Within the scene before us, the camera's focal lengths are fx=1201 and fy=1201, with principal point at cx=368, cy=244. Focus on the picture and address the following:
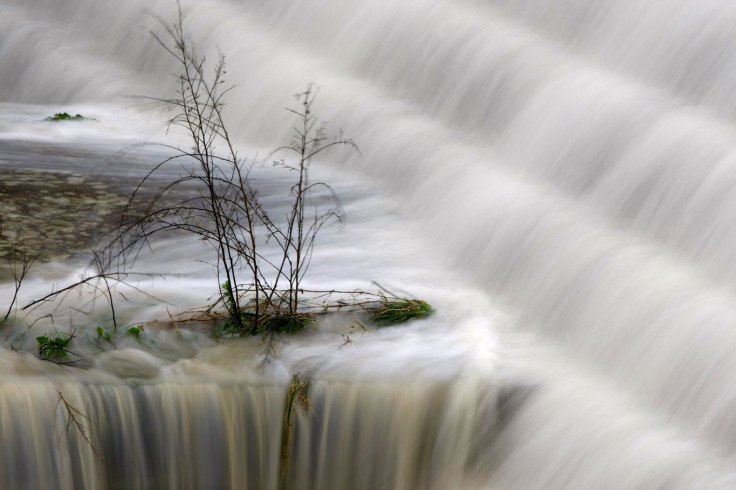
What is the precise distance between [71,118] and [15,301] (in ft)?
11.7

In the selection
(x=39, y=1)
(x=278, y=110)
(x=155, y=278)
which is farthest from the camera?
(x=39, y=1)

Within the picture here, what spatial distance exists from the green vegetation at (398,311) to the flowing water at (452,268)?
0.08m

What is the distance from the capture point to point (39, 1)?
35.3 ft

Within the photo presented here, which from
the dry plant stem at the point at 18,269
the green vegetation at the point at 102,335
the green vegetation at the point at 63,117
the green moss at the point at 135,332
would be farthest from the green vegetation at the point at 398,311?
the green vegetation at the point at 63,117

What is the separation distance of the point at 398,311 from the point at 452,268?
2.71ft

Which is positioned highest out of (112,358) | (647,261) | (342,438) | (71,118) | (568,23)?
(568,23)

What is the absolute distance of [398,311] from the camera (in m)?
5.67

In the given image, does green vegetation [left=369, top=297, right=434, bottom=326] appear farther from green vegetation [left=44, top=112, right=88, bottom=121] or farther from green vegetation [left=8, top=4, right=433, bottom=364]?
green vegetation [left=44, top=112, right=88, bottom=121]

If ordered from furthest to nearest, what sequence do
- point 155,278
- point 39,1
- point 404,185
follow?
point 39,1 → point 404,185 → point 155,278

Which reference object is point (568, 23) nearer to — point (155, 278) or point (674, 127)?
point (674, 127)

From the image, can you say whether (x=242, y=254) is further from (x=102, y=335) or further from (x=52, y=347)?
(x=52, y=347)

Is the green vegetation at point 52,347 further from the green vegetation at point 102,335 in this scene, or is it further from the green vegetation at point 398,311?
the green vegetation at point 398,311

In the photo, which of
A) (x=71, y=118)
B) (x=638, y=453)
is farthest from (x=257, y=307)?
(x=71, y=118)

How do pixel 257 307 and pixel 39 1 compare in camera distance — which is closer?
pixel 257 307
